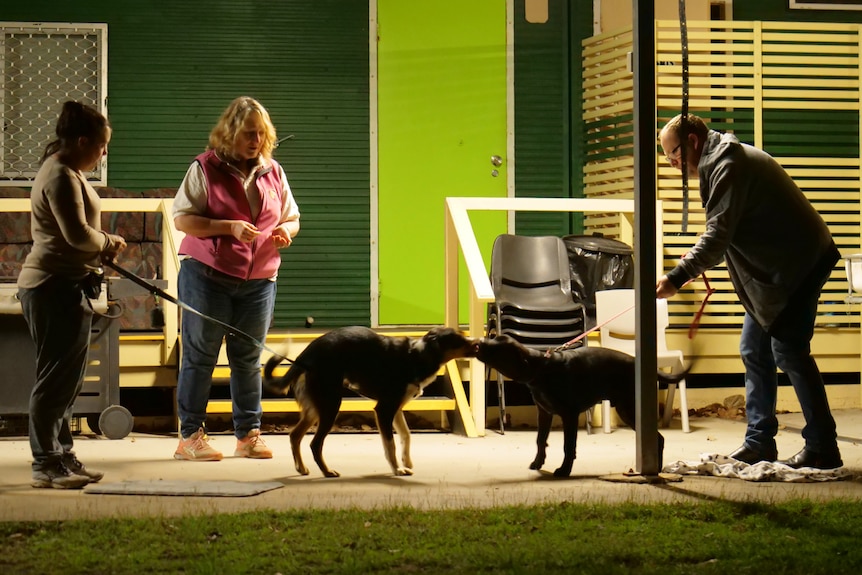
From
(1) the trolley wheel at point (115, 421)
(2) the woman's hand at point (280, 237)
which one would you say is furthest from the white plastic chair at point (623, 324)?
(1) the trolley wheel at point (115, 421)

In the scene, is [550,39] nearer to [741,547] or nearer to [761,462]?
[761,462]

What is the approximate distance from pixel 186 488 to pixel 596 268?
14.6 feet

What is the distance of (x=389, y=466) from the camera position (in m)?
5.13

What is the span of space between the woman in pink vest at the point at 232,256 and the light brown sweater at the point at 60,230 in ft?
2.52

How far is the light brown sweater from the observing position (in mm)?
4254

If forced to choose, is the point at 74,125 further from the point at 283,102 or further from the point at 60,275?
the point at 283,102

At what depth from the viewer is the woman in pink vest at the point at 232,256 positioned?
5102mm

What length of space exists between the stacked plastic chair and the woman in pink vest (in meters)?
2.03

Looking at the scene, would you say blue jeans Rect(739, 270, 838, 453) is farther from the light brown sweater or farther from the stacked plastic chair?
the light brown sweater

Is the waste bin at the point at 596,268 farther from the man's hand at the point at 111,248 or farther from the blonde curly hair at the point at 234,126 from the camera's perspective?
the man's hand at the point at 111,248

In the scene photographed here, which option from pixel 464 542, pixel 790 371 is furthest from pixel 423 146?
pixel 464 542

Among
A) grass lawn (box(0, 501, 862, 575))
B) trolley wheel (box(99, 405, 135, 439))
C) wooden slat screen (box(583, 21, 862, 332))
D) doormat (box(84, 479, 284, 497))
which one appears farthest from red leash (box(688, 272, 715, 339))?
doormat (box(84, 479, 284, 497))

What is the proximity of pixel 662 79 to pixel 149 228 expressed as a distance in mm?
4137

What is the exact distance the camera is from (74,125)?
4352 millimetres
